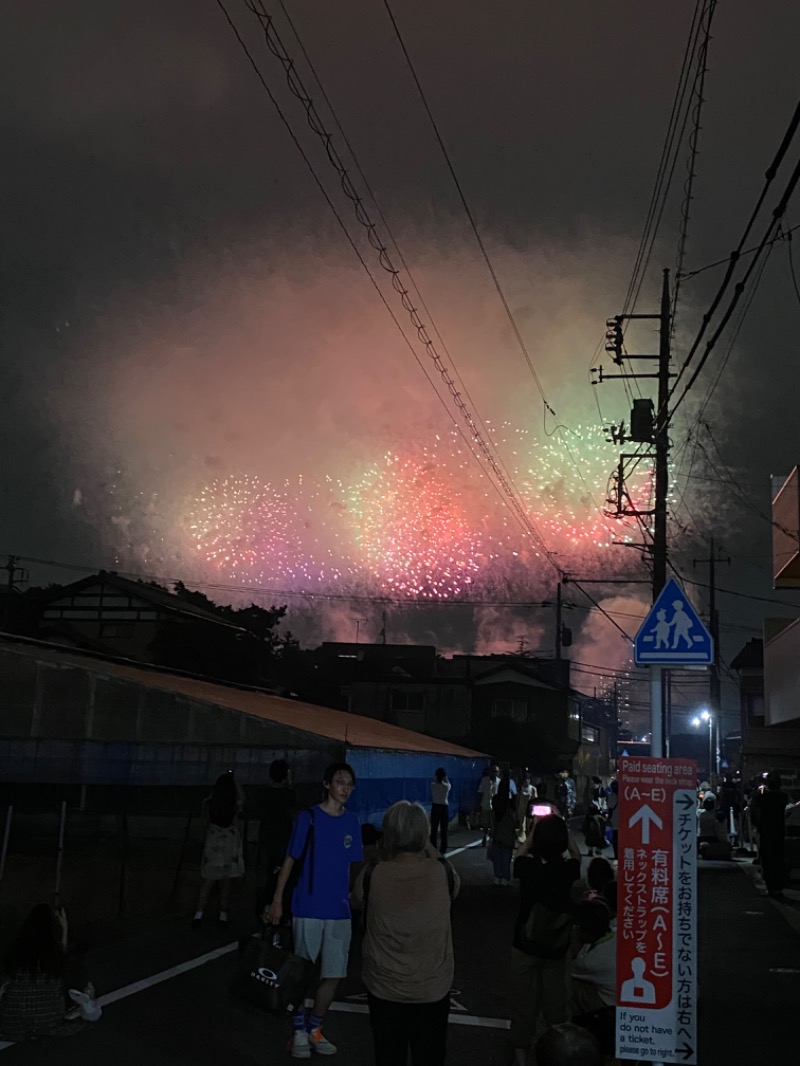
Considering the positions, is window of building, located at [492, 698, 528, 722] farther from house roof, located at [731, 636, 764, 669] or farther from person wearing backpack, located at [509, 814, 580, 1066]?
person wearing backpack, located at [509, 814, 580, 1066]

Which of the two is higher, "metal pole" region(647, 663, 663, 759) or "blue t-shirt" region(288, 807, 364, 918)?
"metal pole" region(647, 663, 663, 759)

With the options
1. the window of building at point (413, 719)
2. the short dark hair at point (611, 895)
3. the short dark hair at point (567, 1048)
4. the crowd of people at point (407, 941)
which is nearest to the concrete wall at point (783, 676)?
the crowd of people at point (407, 941)

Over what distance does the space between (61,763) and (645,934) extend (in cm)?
1242

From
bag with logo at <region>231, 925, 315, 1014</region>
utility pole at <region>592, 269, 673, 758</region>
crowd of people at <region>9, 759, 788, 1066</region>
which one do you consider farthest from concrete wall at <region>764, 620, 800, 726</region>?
bag with logo at <region>231, 925, 315, 1014</region>

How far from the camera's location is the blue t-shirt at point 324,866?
21.8 ft

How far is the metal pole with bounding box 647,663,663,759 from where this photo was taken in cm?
638

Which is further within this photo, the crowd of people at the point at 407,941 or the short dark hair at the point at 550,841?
the short dark hair at the point at 550,841

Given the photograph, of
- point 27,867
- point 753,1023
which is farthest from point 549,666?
point 753,1023

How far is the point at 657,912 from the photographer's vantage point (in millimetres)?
5922

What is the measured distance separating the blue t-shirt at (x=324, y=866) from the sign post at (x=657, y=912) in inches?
70.1

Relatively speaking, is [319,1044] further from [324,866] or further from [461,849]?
[461,849]

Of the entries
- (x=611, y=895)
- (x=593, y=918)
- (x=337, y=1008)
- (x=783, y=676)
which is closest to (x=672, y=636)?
(x=611, y=895)

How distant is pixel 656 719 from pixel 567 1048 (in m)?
2.11

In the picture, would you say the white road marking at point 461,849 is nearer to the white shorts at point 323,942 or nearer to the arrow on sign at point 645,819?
the white shorts at point 323,942
